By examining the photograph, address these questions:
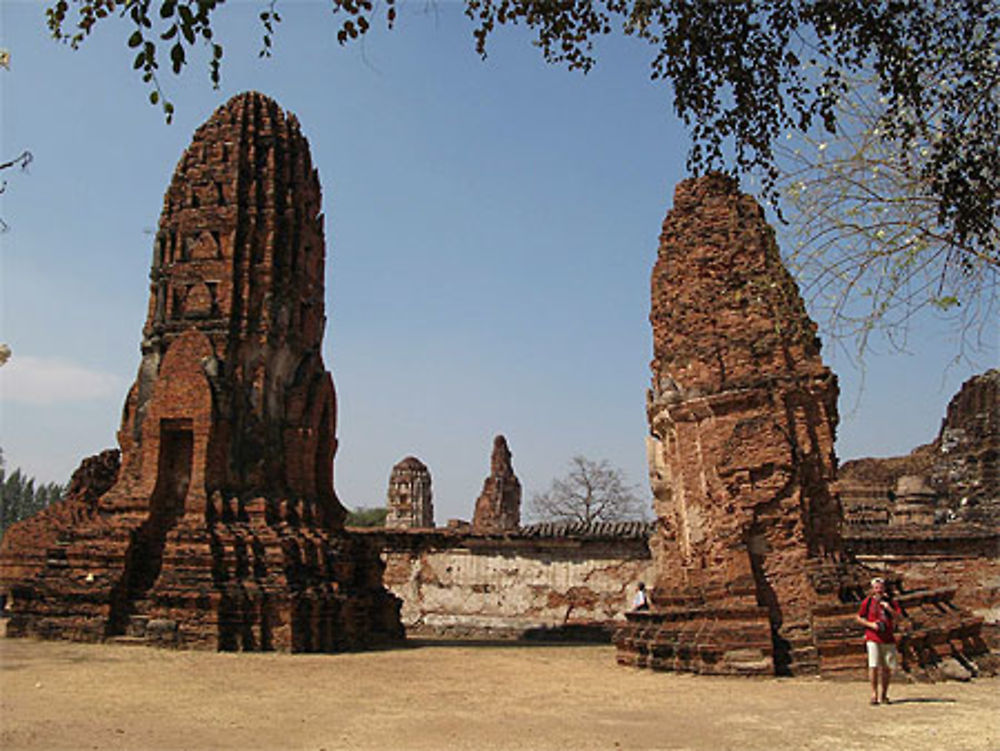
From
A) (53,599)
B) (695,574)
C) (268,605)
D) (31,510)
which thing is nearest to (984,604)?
(695,574)

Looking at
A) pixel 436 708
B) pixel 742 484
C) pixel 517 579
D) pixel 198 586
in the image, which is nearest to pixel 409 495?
pixel 517 579

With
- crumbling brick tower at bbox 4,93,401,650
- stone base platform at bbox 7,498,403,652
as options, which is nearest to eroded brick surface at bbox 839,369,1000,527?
crumbling brick tower at bbox 4,93,401,650

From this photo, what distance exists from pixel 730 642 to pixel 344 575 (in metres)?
6.57

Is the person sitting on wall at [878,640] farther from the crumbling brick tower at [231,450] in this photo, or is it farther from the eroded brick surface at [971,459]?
the eroded brick surface at [971,459]

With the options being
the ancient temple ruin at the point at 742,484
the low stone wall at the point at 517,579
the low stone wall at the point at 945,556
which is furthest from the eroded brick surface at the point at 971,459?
the ancient temple ruin at the point at 742,484

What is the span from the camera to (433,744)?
243 inches

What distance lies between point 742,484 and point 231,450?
794cm

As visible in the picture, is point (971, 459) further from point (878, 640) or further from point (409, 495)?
point (409, 495)

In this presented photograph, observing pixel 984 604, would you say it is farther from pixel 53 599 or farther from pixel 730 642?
pixel 53 599

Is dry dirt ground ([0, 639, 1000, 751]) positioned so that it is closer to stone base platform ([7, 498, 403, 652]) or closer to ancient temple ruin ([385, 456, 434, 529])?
stone base platform ([7, 498, 403, 652])

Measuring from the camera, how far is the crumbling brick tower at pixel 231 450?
1243cm

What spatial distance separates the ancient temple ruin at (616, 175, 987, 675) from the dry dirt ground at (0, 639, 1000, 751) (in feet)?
1.83

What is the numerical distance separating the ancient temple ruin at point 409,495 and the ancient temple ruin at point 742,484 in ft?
59.3

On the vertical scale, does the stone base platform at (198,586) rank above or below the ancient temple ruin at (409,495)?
below
